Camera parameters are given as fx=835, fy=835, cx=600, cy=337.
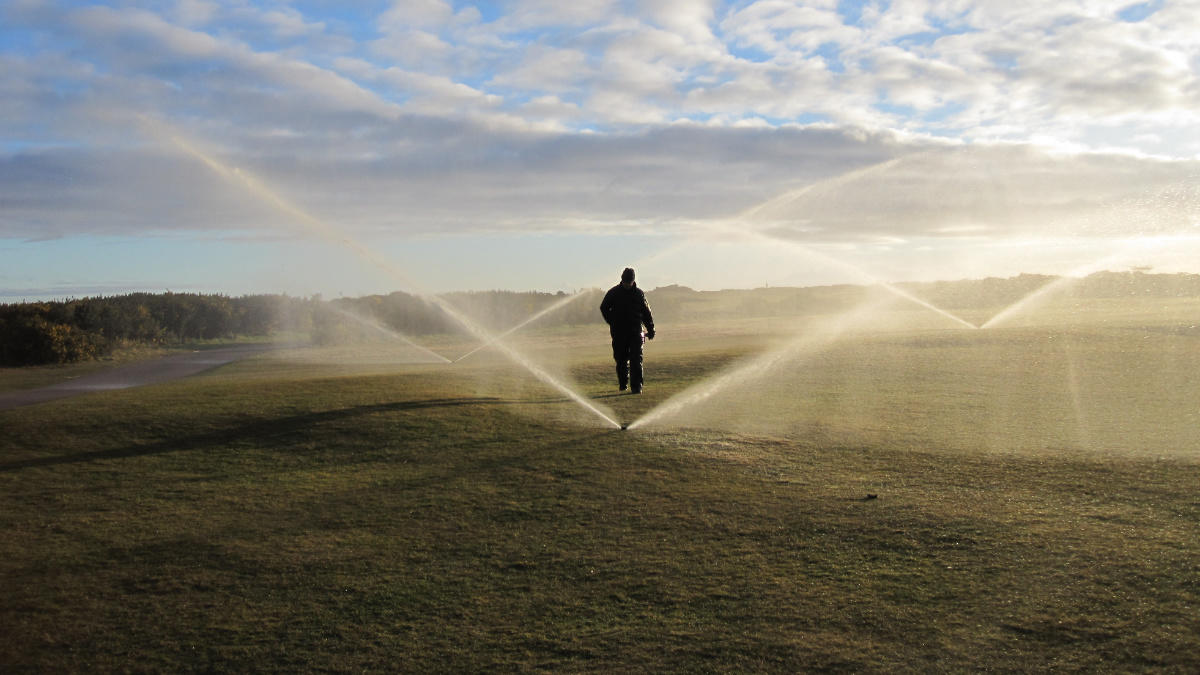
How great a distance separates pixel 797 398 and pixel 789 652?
1267 centimetres

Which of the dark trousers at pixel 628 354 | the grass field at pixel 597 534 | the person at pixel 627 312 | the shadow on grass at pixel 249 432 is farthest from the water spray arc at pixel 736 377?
the shadow on grass at pixel 249 432

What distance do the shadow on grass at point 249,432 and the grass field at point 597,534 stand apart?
0.07 m

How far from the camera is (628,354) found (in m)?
18.0

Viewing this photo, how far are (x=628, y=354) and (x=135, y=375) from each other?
59.4 ft

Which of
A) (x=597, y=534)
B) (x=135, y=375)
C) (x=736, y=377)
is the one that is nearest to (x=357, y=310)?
(x=135, y=375)

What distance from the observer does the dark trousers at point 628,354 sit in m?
17.3

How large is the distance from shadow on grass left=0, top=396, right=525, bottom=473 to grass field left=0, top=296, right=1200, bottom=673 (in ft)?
0.23

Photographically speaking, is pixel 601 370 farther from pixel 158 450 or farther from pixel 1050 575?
pixel 1050 575

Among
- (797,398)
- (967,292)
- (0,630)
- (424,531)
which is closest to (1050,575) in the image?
(424,531)

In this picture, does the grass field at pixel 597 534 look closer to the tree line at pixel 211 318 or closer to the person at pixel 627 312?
the person at pixel 627 312

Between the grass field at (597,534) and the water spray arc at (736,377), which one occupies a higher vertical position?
the water spray arc at (736,377)

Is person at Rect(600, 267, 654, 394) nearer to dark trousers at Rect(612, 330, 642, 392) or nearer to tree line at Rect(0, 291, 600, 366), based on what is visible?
dark trousers at Rect(612, 330, 642, 392)

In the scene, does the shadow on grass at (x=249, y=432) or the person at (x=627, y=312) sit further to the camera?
the person at (x=627, y=312)

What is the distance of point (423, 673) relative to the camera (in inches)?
229
